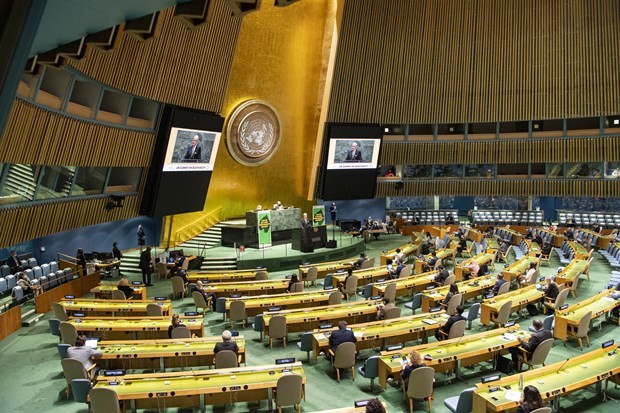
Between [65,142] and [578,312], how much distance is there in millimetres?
12759

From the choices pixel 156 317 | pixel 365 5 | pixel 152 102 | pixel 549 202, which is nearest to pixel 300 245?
pixel 152 102

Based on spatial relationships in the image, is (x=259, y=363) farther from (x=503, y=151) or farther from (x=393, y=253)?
(x=503, y=151)

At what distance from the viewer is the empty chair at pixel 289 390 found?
7.19 metres

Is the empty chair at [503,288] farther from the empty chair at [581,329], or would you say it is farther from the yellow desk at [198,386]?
the yellow desk at [198,386]

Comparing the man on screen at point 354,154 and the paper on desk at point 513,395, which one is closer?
the paper on desk at point 513,395

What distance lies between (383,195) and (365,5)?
9625 millimetres

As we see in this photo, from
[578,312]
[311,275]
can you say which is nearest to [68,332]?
[311,275]

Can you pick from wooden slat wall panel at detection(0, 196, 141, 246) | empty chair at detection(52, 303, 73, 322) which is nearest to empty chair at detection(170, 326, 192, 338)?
empty chair at detection(52, 303, 73, 322)

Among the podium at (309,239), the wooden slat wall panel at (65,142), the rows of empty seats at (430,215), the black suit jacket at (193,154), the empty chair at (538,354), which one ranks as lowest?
the empty chair at (538,354)

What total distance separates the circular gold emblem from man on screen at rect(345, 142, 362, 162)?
346cm

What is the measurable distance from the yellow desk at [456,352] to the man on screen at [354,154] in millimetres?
15627

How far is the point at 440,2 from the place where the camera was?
24.5 m

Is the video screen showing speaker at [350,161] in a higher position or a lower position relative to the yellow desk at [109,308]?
higher

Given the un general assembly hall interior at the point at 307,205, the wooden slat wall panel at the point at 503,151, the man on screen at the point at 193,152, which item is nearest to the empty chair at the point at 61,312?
the un general assembly hall interior at the point at 307,205
